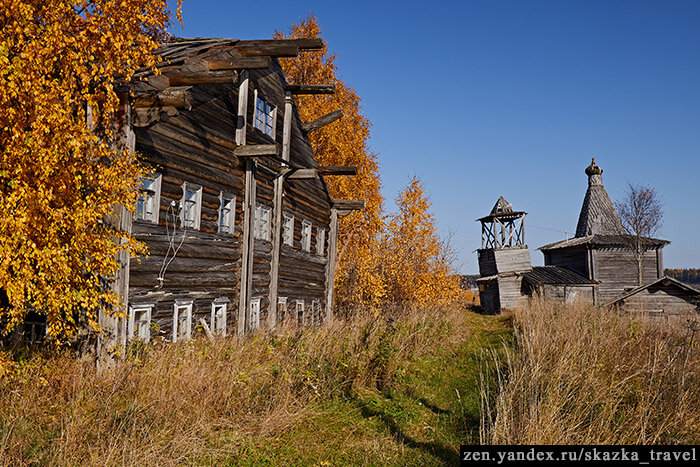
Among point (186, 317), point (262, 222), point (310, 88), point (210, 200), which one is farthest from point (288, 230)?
point (186, 317)

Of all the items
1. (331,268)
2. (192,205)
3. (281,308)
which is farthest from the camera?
(331,268)

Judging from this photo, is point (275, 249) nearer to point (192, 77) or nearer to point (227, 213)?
point (227, 213)

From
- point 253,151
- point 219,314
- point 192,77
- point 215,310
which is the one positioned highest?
point 192,77

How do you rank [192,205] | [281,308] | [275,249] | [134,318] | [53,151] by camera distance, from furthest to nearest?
1. [281,308]
2. [275,249]
3. [192,205]
4. [134,318]
5. [53,151]

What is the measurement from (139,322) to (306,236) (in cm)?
825

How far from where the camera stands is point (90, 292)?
5.86 meters

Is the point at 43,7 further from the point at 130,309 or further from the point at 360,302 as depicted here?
the point at 360,302

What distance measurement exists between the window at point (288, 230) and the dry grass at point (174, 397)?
5781 millimetres

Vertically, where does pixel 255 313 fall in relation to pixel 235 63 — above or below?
below

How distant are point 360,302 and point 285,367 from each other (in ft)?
46.2

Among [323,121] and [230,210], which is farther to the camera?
[323,121]

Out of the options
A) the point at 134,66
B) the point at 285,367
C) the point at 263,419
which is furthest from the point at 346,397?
the point at 134,66

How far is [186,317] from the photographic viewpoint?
9.76 metres

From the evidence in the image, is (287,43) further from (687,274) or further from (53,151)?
(687,274)
